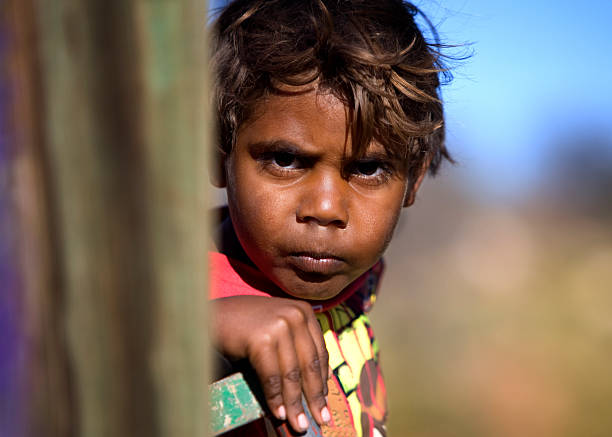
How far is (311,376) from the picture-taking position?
100 centimetres

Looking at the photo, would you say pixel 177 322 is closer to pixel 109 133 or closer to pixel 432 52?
→ pixel 109 133

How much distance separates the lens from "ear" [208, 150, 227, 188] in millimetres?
1461

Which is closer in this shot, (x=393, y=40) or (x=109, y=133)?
(x=109, y=133)

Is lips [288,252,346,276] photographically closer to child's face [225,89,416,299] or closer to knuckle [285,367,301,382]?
child's face [225,89,416,299]

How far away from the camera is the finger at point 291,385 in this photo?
95 cm

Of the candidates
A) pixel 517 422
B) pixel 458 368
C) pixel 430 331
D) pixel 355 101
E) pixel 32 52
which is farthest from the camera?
pixel 430 331

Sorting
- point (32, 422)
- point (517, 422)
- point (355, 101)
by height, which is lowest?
point (517, 422)

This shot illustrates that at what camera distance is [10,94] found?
53cm

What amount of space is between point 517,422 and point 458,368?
2.14 feet

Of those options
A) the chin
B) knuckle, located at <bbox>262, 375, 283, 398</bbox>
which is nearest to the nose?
the chin

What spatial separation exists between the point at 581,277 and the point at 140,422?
5.93 metres

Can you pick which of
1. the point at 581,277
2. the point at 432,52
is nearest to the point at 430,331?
the point at 581,277

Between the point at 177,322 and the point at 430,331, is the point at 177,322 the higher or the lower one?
the higher one

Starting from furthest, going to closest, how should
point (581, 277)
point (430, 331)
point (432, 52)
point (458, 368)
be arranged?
point (581, 277), point (430, 331), point (458, 368), point (432, 52)
